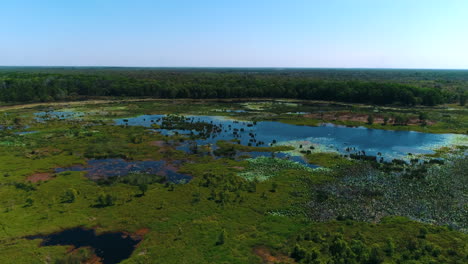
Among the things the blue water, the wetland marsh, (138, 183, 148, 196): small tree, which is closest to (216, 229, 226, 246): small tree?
the wetland marsh

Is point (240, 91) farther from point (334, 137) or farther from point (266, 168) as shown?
point (266, 168)

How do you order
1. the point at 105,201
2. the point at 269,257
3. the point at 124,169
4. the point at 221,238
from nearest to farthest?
the point at 269,257
the point at 221,238
the point at 105,201
the point at 124,169

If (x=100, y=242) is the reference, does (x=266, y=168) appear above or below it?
above

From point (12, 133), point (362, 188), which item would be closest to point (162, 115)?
point (12, 133)

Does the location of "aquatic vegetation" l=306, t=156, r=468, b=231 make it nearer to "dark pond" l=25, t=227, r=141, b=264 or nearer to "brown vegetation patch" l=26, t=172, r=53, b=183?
"dark pond" l=25, t=227, r=141, b=264

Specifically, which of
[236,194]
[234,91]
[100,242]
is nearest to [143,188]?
[100,242]

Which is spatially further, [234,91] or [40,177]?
[234,91]
